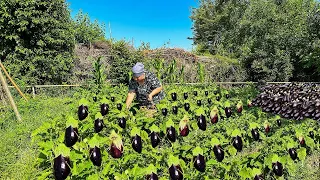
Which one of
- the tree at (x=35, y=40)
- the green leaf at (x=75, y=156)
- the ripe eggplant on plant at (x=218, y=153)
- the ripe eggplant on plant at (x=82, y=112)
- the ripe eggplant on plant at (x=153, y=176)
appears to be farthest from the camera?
the tree at (x=35, y=40)

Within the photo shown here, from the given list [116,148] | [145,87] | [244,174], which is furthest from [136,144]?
[145,87]

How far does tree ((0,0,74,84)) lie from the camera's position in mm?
11188

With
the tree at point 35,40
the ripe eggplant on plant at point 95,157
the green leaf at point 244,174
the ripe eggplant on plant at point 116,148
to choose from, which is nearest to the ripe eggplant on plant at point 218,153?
the green leaf at point 244,174

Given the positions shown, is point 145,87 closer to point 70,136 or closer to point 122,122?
point 122,122

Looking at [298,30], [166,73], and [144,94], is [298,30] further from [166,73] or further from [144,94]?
[144,94]

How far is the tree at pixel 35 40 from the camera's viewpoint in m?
11.2

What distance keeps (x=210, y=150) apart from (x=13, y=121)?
4711 mm

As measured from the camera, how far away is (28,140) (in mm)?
4719

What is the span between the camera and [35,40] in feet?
38.3

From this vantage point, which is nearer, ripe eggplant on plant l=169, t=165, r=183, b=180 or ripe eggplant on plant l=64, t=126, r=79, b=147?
ripe eggplant on plant l=169, t=165, r=183, b=180

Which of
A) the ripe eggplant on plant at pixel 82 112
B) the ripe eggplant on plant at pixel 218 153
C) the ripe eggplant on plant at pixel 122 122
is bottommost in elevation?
the ripe eggplant on plant at pixel 218 153

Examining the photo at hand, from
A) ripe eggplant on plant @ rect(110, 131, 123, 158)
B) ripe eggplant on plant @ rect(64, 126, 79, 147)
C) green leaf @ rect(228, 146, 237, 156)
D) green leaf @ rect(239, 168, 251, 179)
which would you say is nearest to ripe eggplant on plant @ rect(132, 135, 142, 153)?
ripe eggplant on plant @ rect(110, 131, 123, 158)

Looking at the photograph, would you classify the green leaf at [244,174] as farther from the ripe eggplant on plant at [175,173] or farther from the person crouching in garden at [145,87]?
the person crouching in garden at [145,87]

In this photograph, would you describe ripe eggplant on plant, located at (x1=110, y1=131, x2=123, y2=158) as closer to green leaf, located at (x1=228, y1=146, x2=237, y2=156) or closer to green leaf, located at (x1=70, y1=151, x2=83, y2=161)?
green leaf, located at (x1=70, y1=151, x2=83, y2=161)
